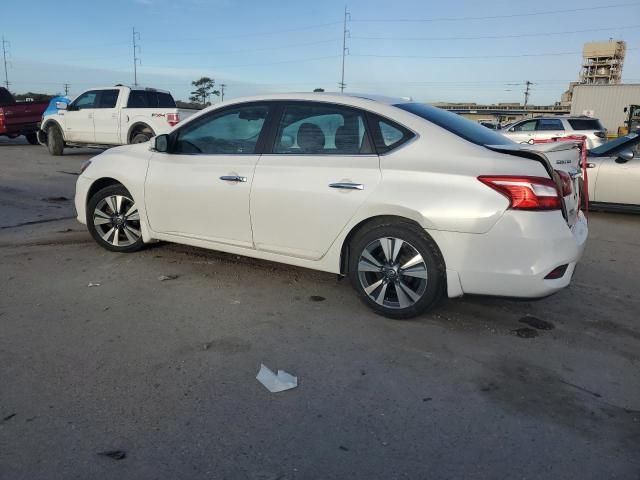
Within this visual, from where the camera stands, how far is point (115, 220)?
5.45 m

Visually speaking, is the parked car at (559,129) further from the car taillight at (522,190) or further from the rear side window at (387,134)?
the car taillight at (522,190)

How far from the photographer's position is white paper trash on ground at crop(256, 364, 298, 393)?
9.90 feet

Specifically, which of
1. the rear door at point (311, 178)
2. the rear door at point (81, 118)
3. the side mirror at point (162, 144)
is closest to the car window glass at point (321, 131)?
the rear door at point (311, 178)

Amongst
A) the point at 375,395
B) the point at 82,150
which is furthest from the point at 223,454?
the point at 82,150

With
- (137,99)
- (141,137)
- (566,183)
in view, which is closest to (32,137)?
(137,99)

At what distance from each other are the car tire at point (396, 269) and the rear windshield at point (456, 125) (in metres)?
0.81

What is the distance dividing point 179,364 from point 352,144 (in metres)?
2.04

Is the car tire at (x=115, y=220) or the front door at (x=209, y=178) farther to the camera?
the car tire at (x=115, y=220)

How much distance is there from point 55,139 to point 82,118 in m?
1.45

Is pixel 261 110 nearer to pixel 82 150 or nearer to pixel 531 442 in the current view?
pixel 531 442

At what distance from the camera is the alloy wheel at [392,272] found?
387 cm

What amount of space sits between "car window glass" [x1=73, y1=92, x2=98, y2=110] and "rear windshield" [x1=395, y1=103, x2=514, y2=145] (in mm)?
12591

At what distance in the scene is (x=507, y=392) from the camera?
3049 mm

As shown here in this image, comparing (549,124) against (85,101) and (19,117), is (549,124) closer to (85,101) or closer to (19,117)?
(85,101)
